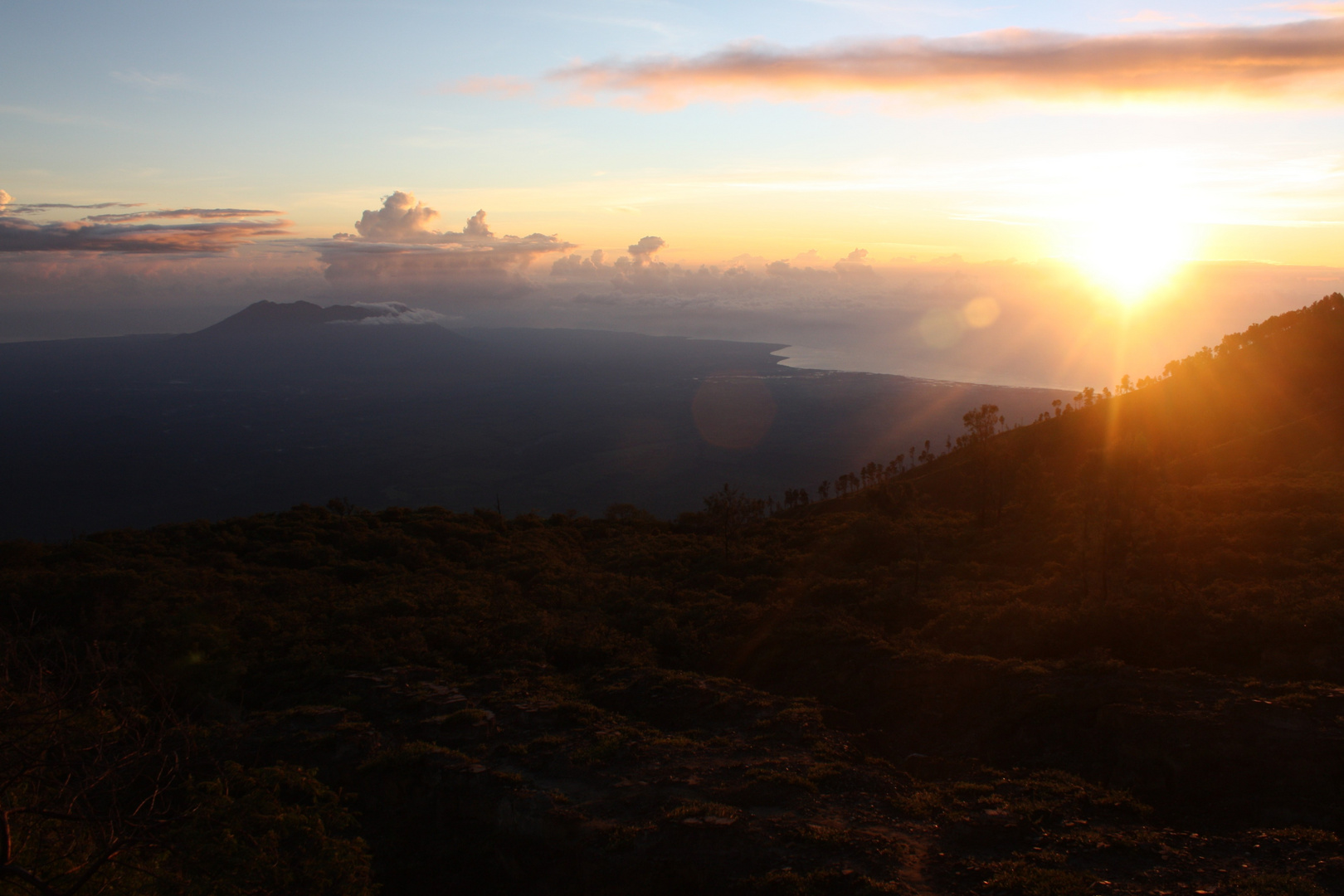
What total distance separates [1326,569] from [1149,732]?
15642 millimetres

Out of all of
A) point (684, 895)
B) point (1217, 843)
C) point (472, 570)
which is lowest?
point (472, 570)

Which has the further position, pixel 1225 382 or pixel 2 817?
pixel 1225 382

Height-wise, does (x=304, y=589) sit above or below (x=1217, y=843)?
below

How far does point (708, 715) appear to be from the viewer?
16875 mm

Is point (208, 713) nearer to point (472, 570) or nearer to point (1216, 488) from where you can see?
point (472, 570)

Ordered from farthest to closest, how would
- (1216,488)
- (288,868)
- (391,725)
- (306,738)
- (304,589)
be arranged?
(1216,488) < (304,589) < (391,725) < (306,738) < (288,868)

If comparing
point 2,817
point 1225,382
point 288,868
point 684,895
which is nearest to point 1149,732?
point 684,895

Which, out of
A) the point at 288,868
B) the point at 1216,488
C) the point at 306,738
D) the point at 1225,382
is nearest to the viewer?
the point at 288,868

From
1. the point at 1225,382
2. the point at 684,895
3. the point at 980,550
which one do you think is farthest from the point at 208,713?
the point at 1225,382

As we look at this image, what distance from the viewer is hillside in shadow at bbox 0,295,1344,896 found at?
9812mm

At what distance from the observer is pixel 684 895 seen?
1035 cm

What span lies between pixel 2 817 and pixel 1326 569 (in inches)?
1245

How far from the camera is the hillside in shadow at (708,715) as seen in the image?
9812mm

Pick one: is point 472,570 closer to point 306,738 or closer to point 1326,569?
point 306,738
